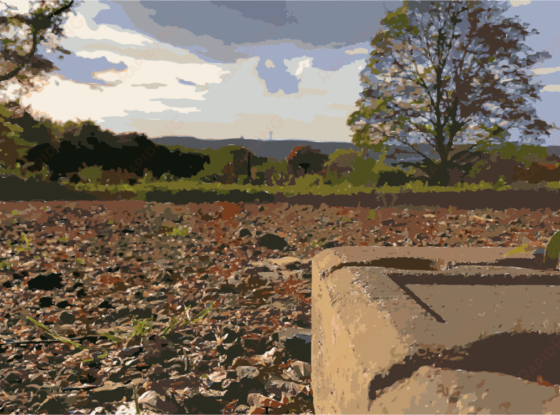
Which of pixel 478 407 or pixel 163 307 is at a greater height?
pixel 478 407

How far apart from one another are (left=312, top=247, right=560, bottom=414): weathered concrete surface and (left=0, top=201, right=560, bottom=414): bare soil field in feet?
1.45

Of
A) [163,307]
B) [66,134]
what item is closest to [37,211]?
[163,307]

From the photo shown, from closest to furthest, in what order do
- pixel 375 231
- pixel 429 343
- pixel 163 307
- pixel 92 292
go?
pixel 429 343
pixel 163 307
pixel 92 292
pixel 375 231

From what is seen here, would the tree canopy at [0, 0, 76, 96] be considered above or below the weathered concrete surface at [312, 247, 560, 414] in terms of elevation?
above

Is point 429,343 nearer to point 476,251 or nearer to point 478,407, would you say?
point 478,407

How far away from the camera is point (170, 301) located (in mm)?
2029

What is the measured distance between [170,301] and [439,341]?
1703 millimetres

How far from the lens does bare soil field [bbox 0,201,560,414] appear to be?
4.24 feet

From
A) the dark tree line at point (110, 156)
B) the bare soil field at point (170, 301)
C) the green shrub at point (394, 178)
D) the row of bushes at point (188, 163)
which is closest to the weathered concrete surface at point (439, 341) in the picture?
the bare soil field at point (170, 301)

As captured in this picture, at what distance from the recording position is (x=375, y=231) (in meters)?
3.45

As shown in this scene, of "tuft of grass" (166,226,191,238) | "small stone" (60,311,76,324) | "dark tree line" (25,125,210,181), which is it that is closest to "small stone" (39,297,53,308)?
"small stone" (60,311,76,324)

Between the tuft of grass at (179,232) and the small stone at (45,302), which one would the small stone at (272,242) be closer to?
the tuft of grass at (179,232)

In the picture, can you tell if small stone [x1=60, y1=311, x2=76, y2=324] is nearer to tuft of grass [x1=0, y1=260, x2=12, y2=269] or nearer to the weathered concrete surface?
tuft of grass [x1=0, y1=260, x2=12, y2=269]

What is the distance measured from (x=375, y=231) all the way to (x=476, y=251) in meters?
2.03
